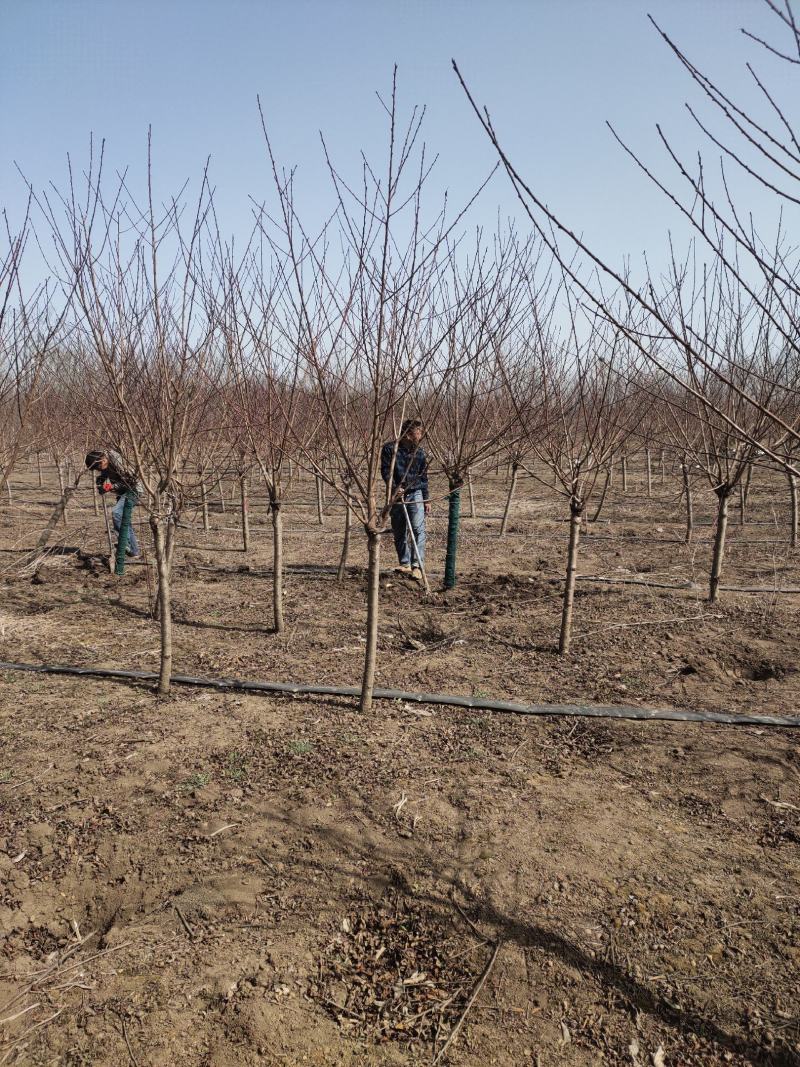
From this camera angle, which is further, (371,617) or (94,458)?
(94,458)

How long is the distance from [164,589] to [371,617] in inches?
46.7

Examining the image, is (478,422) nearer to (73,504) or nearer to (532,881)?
(532,881)

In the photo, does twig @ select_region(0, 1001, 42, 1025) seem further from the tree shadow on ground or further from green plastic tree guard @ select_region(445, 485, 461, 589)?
green plastic tree guard @ select_region(445, 485, 461, 589)

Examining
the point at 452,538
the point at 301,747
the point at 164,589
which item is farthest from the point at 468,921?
the point at 452,538

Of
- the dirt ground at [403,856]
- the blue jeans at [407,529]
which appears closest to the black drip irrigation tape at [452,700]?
the dirt ground at [403,856]

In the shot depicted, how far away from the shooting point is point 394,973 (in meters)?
2.20

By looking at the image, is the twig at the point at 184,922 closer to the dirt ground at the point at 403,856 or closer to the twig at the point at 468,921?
the dirt ground at the point at 403,856

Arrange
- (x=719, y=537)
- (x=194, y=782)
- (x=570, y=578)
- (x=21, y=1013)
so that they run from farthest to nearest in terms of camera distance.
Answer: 1. (x=719, y=537)
2. (x=570, y=578)
3. (x=194, y=782)
4. (x=21, y=1013)

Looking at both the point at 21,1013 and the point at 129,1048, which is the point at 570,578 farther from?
the point at 21,1013

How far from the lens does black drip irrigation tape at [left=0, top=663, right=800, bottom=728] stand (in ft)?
12.6

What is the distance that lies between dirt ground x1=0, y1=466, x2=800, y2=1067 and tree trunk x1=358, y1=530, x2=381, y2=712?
119 mm

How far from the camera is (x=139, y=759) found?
3383 mm

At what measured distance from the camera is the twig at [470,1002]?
1.94 metres

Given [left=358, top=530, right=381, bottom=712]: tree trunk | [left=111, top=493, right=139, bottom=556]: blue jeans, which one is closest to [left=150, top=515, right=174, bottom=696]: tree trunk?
[left=358, top=530, right=381, bottom=712]: tree trunk
